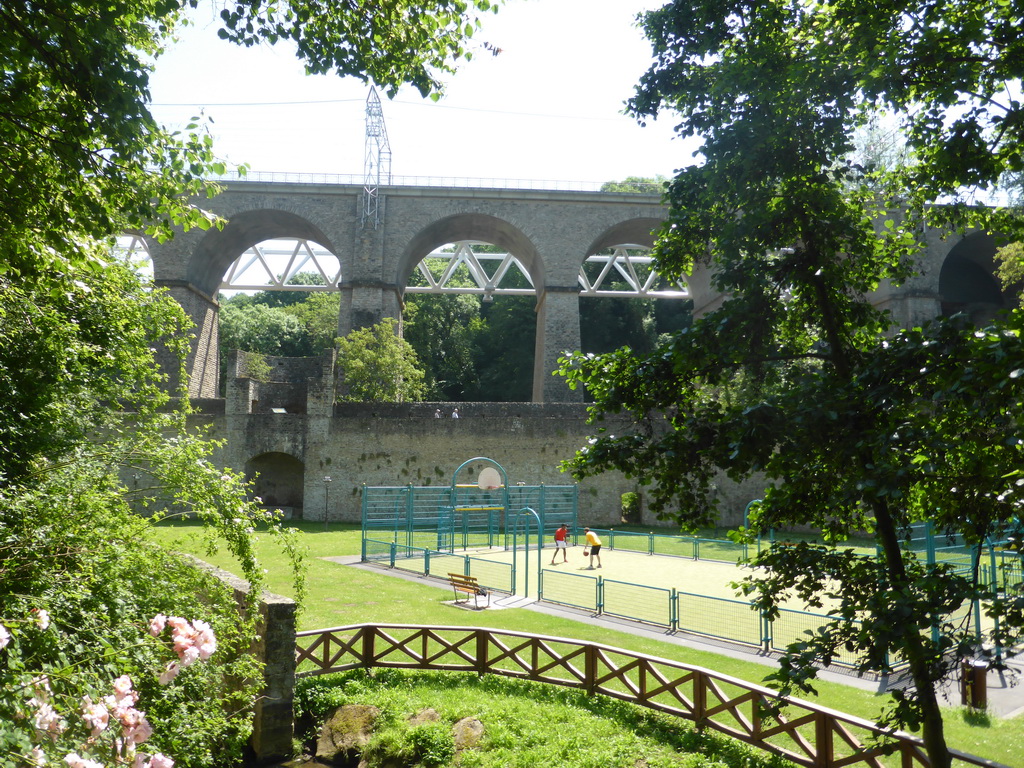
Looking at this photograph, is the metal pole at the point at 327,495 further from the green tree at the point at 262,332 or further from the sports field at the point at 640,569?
the green tree at the point at 262,332

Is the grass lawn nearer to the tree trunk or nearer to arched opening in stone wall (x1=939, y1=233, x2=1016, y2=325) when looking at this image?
the tree trunk

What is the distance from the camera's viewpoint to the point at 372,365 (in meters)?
26.6

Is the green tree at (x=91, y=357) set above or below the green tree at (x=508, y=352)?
below

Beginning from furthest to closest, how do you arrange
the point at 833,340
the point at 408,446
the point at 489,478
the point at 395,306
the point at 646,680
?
the point at 395,306, the point at 408,446, the point at 489,478, the point at 646,680, the point at 833,340

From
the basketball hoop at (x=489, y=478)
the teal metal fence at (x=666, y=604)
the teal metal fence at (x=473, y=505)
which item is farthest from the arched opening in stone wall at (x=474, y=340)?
the teal metal fence at (x=666, y=604)

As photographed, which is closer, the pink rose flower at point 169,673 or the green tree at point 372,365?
the pink rose flower at point 169,673

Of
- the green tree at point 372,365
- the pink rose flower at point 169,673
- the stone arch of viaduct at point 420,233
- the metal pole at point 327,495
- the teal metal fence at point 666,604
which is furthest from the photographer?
the stone arch of viaduct at point 420,233

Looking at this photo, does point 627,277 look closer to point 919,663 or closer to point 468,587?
point 468,587

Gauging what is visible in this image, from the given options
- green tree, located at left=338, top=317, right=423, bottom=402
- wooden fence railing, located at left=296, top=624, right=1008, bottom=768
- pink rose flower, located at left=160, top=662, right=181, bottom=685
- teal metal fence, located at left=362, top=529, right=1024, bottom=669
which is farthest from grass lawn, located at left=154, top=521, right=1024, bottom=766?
green tree, located at left=338, top=317, right=423, bottom=402

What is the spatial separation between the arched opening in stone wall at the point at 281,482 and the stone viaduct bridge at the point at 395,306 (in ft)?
0.11

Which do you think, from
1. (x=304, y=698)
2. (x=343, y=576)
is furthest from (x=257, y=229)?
(x=304, y=698)

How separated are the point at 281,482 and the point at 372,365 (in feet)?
17.1

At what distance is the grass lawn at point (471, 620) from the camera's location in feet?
22.5

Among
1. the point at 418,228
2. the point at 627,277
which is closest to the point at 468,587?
the point at 418,228
